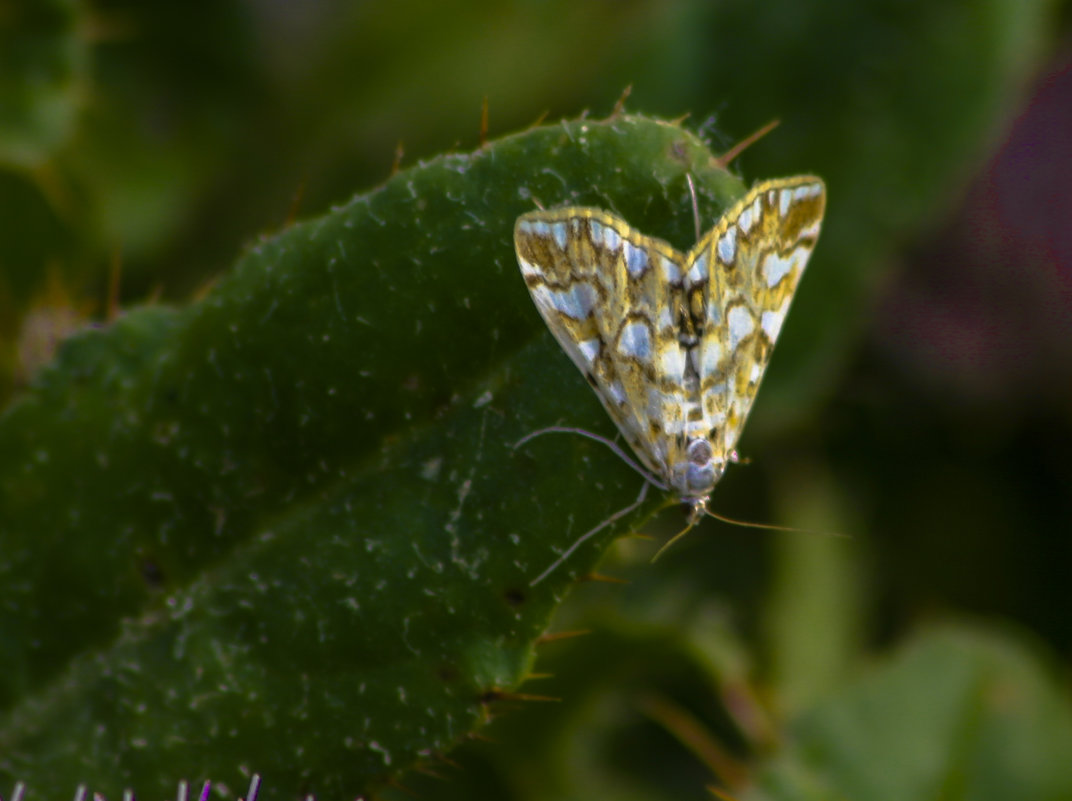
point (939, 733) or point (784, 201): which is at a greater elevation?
point (784, 201)

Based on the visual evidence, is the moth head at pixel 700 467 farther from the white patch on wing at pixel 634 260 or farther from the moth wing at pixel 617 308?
the white patch on wing at pixel 634 260

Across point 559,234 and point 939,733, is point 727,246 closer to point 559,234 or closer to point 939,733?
point 559,234

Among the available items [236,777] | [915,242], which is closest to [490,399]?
[236,777]

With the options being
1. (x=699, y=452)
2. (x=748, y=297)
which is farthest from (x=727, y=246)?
(x=699, y=452)

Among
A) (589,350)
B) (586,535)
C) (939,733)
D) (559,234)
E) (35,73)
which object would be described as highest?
(35,73)

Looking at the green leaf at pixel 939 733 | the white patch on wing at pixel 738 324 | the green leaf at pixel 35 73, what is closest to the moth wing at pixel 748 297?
the white patch on wing at pixel 738 324

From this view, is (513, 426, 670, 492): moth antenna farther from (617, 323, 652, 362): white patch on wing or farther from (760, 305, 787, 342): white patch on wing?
(760, 305, 787, 342): white patch on wing

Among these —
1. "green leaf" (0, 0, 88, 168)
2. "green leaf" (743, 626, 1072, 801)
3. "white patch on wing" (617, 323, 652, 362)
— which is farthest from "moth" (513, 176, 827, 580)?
"green leaf" (0, 0, 88, 168)

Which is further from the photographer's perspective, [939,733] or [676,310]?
[939,733]
